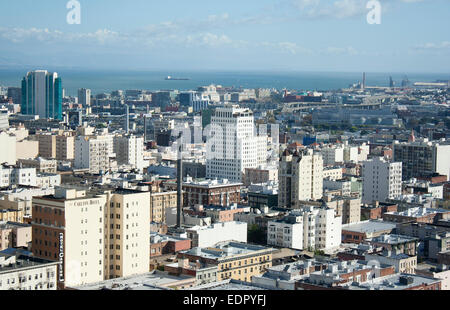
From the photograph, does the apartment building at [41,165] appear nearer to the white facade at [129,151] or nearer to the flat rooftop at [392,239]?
the white facade at [129,151]

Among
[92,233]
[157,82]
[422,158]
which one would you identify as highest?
[157,82]

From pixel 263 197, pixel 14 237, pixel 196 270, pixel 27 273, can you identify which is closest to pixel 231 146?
pixel 263 197

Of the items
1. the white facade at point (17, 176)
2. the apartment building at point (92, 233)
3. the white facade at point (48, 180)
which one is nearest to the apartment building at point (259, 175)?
the white facade at point (48, 180)

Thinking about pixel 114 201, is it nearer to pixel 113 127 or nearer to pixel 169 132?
pixel 169 132

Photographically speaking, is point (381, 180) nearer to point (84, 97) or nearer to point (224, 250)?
point (224, 250)

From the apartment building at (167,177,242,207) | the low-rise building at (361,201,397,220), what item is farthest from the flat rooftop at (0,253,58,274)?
the low-rise building at (361,201,397,220)
